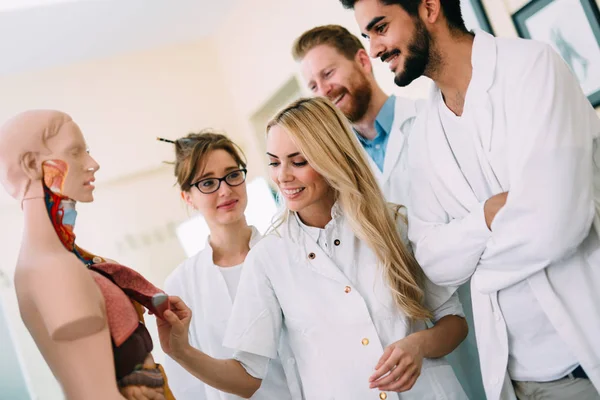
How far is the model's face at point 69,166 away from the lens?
0.92 meters

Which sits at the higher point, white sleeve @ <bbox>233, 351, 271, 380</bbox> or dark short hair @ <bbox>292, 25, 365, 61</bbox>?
dark short hair @ <bbox>292, 25, 365, 61</bbox>

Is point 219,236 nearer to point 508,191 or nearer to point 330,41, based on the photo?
point 330,41

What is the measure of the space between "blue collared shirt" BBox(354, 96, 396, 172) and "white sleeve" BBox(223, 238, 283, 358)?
0.65 metres

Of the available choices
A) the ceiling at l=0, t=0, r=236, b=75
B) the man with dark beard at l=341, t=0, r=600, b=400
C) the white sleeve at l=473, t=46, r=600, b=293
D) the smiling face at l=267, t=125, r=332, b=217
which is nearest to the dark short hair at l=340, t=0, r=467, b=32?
the man with dark beard at l=341, t=0, r=600, b=400

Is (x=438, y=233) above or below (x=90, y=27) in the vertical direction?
below

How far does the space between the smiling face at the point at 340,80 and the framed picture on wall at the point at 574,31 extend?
634 mm

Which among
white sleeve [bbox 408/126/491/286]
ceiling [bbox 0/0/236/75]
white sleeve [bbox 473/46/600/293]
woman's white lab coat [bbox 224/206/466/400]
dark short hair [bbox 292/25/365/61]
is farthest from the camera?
ceiling [bbox 0/0/236/75]

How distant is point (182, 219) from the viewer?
150 inches

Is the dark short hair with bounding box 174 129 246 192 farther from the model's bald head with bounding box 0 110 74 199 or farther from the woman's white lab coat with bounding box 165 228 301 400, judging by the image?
the model's bald head with bounding box 0 110 74 199

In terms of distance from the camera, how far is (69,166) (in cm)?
94

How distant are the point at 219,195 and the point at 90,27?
2.19m

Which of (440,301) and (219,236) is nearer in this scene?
(440,301)

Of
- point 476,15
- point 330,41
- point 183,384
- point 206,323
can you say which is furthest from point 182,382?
point 476,15

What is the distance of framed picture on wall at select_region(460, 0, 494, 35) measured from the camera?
2.11 meters
